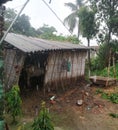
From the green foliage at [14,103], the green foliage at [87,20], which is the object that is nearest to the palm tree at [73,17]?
the green foliage at [87,20]

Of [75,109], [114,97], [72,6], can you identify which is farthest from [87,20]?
[75,109]

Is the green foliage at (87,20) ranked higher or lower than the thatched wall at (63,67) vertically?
higher

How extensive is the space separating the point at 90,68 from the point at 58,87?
9.41m

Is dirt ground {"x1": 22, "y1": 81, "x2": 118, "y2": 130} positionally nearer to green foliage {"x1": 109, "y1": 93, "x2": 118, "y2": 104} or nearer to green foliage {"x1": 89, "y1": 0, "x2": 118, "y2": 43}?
green foliage {"x1": 109, "y1": 93, "x2": 118, "y2": 104}

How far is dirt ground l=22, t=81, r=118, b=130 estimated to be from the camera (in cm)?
1244

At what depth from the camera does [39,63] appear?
16.4 metres

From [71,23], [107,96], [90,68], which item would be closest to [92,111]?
[107,96]

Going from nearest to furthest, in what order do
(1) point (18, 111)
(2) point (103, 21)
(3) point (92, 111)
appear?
(1) point (18, 111) → (3) point (92, 111) → (2) point (103, 21)

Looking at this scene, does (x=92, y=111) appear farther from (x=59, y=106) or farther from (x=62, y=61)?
(x=62, y=61)

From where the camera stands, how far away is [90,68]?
2644 cm

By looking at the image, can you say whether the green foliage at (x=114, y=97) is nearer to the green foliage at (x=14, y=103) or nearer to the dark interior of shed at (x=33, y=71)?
the dark interior of shed at (x=33, y=71)

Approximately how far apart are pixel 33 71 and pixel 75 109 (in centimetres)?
349

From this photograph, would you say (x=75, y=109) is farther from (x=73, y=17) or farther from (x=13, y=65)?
(x=73, y=17)

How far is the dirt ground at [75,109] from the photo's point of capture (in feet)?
40.8
